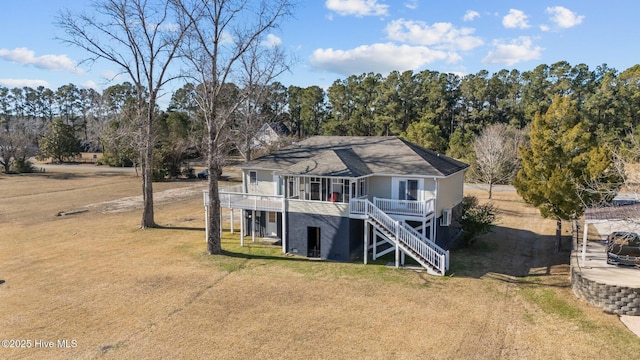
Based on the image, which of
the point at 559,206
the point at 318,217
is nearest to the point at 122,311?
the point at 318,217

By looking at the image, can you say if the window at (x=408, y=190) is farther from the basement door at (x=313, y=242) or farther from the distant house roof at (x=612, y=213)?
the distant house roof at (x=612, y=213)

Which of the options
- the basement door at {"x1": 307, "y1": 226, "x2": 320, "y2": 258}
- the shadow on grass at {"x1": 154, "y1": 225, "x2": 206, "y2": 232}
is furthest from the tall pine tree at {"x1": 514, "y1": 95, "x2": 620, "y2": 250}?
the shadow on grass at {"x1": 154, "y1": 225, "x2": 206, "y2": 232}

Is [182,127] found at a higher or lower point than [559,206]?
higher

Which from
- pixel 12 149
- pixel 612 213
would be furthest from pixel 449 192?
pixel 12 149

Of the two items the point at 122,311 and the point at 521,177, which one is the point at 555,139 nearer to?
the point at 521,177

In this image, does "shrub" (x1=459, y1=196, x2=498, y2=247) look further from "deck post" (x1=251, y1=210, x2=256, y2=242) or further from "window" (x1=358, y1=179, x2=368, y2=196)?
"deck post" (x1=251, y1=210, x2=256, y2=242)

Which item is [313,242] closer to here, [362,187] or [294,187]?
[294,187]
